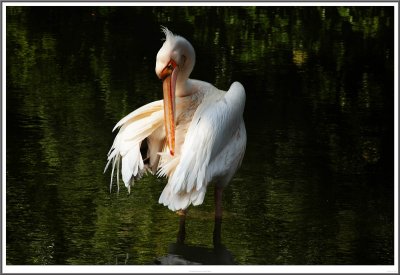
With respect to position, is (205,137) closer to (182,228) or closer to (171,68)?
(171,68)

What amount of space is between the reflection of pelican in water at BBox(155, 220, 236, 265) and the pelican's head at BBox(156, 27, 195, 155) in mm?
721

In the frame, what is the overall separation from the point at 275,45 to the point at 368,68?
1.83 meters

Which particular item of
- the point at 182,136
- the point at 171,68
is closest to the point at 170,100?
the point at 171,68

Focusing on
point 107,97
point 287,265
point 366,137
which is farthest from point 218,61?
point 287,265

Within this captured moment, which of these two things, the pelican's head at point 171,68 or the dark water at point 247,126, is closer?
the pelican's head at point 171,68

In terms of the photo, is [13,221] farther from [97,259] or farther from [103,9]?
[103,9]

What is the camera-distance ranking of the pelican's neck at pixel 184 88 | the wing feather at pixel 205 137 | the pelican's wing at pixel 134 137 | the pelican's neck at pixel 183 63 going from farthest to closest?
the pelican's neck at pixel 184 88 → the pelican's neck at pixel 183 63 → the pelican's wing at pixel 134 137 → the wing feather at pixel 205 137

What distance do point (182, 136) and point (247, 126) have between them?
9.71ft

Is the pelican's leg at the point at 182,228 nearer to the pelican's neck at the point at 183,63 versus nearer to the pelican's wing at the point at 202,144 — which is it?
the pelican's wing at the point at 202,144

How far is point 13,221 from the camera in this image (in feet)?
24.7

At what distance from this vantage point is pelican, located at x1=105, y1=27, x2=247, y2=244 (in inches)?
269

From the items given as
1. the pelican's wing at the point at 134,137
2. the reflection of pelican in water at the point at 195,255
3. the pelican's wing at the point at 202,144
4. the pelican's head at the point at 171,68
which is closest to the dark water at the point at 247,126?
the reflection of pelican in water at the point at 195,255

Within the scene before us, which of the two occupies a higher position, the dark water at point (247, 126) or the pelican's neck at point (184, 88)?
the pelican's neck at point (184, 88)

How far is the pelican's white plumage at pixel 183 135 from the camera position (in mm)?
6840
